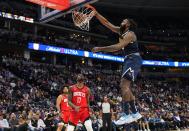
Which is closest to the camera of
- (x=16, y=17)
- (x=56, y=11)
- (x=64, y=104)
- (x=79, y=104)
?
(x=79, y=104)

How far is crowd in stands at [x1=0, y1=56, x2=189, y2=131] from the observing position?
16750mm

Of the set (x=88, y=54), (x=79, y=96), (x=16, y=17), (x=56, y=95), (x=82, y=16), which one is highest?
(x=16, y=17)

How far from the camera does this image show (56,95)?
27.4 metres

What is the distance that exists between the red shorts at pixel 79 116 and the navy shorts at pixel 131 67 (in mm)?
2675

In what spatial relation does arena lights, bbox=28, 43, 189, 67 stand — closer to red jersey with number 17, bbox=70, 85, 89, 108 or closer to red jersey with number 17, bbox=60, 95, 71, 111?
red jersey with number 17, bbox=60, 95, 71, 111

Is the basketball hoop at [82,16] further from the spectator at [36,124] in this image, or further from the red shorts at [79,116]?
the spectator at [36,124]

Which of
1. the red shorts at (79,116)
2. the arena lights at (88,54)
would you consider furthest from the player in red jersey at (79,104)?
the arena lights at (88,54)

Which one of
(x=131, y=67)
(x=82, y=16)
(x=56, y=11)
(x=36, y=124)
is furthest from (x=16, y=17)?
(x=131, y=67)

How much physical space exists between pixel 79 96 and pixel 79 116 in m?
0.51

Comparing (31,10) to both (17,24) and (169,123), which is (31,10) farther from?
(169,123)

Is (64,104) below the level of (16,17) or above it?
below

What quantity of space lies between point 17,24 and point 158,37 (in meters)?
21.9

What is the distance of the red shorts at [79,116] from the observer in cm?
905

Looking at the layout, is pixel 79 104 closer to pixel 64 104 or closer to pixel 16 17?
pixel 64 104
